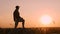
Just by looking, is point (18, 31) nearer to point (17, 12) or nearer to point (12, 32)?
point (12, 32)

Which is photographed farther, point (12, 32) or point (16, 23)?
point (16, 23)

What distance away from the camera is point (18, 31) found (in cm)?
1884

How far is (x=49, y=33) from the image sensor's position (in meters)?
18.3

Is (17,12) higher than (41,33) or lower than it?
higher

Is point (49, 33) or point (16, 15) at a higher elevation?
point (16, 15)

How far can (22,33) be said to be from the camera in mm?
18000

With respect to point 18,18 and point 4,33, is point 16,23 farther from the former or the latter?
point 4,33

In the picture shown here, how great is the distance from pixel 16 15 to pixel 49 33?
3.79 metres

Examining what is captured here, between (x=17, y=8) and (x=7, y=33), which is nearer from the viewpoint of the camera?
(x=7, y=33)

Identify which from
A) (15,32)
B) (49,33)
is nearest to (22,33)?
(15,32)

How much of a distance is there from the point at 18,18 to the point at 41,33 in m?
3.27

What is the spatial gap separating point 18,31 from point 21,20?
211cm

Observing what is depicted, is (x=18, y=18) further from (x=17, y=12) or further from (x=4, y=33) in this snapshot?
(x=4, y=33)

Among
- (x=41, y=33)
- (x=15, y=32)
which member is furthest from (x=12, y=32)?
(x=41, y=33)
